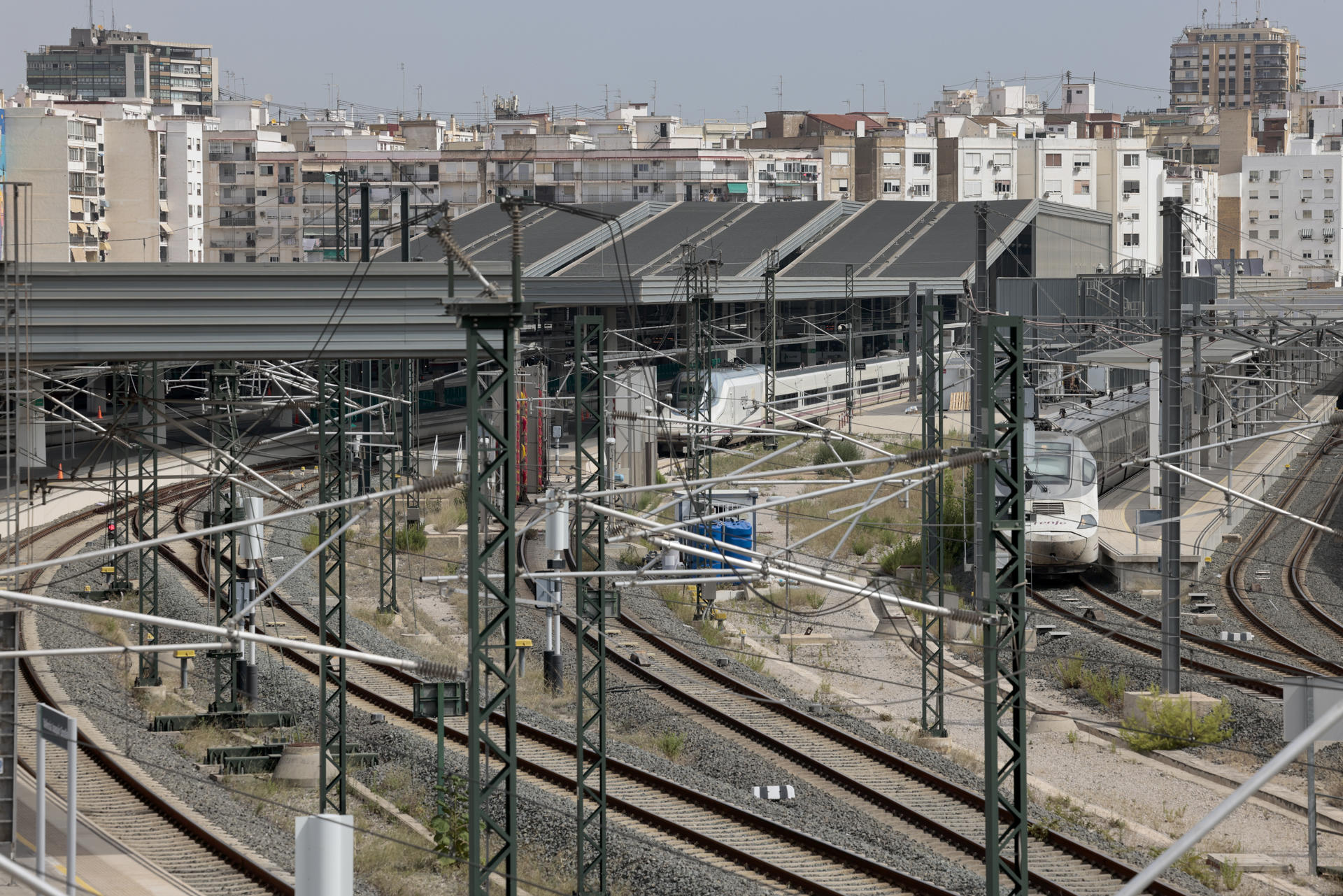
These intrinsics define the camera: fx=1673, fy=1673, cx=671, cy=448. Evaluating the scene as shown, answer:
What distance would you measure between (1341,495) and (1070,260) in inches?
1357

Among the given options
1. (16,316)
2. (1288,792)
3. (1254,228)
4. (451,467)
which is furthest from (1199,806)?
(1254,228)

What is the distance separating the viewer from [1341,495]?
1379 inches

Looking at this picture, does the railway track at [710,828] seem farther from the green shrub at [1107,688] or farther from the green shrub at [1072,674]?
the green shrub at [1072,674]

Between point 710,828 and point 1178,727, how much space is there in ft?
20.3

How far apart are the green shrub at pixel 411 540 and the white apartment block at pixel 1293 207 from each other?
85.8m

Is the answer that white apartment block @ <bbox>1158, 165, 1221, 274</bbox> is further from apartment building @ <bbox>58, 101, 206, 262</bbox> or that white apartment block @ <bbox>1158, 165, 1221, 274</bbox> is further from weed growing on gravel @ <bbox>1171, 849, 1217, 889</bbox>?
weed growing on gravel @ <bbox>1171, 849, 1217, 889</bbox>

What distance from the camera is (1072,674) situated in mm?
21625

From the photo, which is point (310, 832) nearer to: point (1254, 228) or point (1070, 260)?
point (1070, 260)

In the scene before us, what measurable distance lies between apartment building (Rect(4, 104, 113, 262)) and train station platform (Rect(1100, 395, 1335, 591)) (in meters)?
22.5

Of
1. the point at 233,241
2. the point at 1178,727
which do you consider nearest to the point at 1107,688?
the point at 1178,727

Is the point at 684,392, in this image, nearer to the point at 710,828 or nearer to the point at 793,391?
the point at 793,391

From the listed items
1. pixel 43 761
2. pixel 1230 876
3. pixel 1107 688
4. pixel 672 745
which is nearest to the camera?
pixel 43 761

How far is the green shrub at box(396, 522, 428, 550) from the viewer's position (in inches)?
1209

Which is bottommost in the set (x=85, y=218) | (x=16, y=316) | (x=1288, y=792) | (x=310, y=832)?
(x=1288, y=792)
